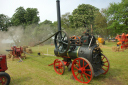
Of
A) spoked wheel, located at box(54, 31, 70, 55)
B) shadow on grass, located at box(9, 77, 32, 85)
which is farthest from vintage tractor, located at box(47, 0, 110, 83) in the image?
Result: shadow on grass, located at box(9, 77, 32, 85)

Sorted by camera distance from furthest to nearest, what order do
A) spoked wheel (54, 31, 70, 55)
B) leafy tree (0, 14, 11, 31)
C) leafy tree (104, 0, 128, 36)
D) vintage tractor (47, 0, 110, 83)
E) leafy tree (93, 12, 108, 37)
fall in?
leafy tree (93, 12, 108, 37), leafy tree (104, 0, 128, 36), leafy tree (0, 14, 11, 31), spoked wheel (54, 31, 70, 55), vintage tractor (47, 0, 110, 83)

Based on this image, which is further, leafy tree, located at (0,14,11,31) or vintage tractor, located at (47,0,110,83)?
leafy tree, located at (0,14,11,31)

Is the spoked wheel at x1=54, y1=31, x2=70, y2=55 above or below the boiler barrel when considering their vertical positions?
above

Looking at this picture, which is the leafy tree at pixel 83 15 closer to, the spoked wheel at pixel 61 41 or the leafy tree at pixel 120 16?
the leafy tree at pixel 120 16

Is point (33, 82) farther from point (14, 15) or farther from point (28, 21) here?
point (14, 15)

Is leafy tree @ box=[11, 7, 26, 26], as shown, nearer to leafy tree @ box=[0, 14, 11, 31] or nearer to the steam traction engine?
leafy tree @ box=[0, 14, 11, 31]

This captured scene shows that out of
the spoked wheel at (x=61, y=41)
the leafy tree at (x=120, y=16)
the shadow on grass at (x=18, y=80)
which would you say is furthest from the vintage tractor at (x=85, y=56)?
the leafy tree at (x=120, y=16)

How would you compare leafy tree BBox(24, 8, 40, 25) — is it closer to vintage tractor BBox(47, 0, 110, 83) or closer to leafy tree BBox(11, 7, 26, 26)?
leafy tree BBox(11, 7, 26, 26)

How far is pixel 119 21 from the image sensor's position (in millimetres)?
22109

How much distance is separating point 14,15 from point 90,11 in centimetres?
2222

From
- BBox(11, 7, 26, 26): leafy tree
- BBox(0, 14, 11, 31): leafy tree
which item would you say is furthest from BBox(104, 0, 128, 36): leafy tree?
BBox(11, 7, 26, 26): leafy tree

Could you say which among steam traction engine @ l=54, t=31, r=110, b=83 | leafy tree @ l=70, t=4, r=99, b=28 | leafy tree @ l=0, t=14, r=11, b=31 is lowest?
steam traction engine @ l=54, t=31, r=110, b=83

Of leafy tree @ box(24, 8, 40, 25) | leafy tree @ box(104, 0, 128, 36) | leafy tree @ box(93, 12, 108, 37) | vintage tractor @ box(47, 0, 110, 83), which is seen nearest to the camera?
vintage tractor @ box(47, 0, 110, 83)

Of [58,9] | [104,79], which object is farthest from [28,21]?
[104,79]
